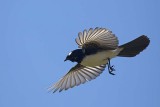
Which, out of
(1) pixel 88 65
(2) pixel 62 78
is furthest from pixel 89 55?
(2) pixel 62 78

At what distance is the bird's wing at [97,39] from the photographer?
12.4 meters

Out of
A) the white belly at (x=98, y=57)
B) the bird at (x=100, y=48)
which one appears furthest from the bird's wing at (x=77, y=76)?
the white belly at (x=98, y=57)

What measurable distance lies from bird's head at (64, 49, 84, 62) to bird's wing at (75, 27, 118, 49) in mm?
152

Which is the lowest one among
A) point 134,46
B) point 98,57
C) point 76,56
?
point 134,46

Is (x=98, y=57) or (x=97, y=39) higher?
(x=97, y=39)

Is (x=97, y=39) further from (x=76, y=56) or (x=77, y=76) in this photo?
(x=77, y=76)

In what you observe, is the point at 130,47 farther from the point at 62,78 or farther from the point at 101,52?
the point at 62,78

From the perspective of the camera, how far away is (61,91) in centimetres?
1334

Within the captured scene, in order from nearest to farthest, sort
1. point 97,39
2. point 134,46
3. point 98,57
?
point 97,39 < point 98,57 < point 134,46

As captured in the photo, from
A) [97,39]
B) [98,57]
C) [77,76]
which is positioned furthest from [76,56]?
[77,76]

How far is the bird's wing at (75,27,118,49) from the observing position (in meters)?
12.4

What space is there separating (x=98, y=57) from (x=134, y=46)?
69 cm

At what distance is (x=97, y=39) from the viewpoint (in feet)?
41.5

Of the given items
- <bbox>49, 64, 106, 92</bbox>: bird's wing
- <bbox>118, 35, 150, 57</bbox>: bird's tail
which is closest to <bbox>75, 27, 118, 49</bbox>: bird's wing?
<bbox>118, 35, 150, 57</bbox>: bird's tail
